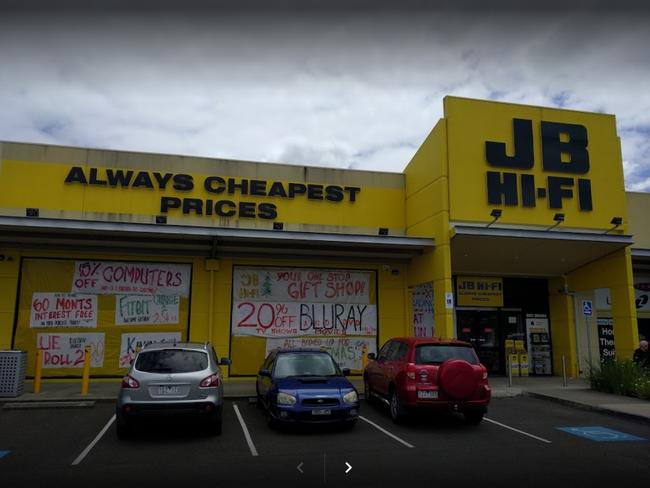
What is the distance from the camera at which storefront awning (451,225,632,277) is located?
1496cm

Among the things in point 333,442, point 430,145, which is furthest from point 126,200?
point 333,442

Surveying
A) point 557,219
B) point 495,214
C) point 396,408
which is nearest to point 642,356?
point 557,219

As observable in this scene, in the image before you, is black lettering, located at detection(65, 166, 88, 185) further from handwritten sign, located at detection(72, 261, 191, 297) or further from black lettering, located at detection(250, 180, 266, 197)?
black lettering, located at detection(250, 180, 266, 197)

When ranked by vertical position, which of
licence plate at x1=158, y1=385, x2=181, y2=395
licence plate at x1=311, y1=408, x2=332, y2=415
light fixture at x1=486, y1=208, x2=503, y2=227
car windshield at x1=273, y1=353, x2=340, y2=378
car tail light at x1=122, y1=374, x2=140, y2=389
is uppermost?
light fixture at x1=486, y1=208, x2=503, y2=227

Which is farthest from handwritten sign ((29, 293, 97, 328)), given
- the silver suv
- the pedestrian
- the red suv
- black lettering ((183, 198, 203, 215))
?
the pedestrian

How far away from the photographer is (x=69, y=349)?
15328mm

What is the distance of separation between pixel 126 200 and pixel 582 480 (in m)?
14.0

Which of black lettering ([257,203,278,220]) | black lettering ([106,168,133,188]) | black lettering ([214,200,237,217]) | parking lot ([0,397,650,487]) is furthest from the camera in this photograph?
black lettering ([257,203,278,220])

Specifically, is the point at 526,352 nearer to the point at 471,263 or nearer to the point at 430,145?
the point at 471,263

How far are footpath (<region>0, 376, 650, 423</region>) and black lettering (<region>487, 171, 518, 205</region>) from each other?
5385mm

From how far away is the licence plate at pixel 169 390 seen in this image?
8656mm

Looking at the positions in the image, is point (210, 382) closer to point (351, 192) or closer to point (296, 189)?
point (296, 189)

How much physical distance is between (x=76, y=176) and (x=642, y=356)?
17.1 meters

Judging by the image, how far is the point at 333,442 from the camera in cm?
873
